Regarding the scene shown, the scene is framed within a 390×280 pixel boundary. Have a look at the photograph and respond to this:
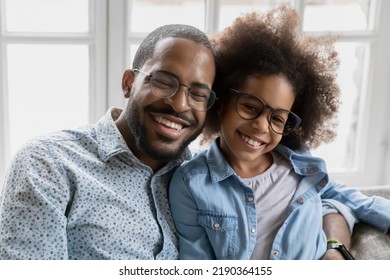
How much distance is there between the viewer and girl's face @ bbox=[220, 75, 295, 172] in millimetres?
933

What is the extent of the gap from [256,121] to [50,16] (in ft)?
2.01

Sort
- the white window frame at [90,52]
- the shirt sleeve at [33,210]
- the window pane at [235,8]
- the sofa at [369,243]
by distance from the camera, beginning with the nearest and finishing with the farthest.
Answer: the shirt sleeve at [33,210], the sofa at [369,243], the white window frame at [90,52], the window pane at [235,8]

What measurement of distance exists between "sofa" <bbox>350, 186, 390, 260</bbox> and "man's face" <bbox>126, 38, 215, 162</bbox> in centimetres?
39

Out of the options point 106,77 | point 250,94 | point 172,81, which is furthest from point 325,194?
point 106,77

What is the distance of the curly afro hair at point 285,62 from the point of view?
96 centimetres

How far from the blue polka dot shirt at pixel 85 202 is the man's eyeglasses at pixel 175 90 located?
0.35 feet

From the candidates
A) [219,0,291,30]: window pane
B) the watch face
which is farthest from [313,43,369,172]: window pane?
the watch face

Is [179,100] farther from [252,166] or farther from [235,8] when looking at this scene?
Answer: [235,8]

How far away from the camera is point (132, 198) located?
2.92 feet

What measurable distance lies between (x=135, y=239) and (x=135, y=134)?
0.57 feet

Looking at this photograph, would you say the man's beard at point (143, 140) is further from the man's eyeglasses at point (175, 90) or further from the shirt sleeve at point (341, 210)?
the shirt sleeve at point (341, 210)

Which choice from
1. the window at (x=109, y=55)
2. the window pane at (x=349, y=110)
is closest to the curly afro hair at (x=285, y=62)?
the window at (x=109, y=55)

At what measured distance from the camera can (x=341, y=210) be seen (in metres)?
1.03
